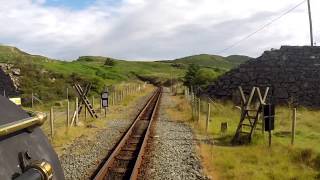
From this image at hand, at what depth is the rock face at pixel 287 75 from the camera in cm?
3459

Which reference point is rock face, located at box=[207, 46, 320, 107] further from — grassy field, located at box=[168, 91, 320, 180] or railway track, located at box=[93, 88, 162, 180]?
railway track, located at box=[93, 88, 162, 180]

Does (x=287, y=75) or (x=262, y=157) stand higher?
(x=287, y=75)

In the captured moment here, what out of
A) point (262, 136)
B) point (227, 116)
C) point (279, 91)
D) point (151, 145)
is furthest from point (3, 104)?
point (279, 91)

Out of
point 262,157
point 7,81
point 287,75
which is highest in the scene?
point 287,75

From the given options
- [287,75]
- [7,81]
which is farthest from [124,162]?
[7,81]

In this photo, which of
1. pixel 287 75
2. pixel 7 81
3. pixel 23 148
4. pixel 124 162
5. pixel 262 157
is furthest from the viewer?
pixel 7 81

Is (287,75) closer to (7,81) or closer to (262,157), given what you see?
(262,157)

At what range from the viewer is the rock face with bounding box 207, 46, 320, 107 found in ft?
113

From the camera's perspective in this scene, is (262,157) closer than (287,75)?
Yes

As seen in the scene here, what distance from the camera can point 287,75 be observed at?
35125 millimetres

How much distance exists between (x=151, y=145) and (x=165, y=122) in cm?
902

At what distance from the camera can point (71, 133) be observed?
19.1 m

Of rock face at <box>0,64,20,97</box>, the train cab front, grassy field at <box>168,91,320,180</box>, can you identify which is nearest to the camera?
the train cab front

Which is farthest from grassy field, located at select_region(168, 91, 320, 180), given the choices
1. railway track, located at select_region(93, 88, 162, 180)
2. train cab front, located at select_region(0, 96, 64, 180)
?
train cab front, located at select_region(0, 96, 64, 180)
